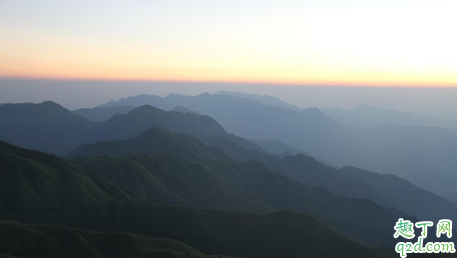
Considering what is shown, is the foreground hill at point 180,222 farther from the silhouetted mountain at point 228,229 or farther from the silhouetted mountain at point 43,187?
the silhouetted mountain at point 43,187

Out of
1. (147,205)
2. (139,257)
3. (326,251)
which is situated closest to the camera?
(139,257)

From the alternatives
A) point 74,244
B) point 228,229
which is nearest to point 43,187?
point 74,244

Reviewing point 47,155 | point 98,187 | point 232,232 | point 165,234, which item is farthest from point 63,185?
point 232,232

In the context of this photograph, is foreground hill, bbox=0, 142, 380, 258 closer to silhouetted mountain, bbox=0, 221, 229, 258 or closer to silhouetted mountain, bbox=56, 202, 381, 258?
silhouetted mountain, bbox=56, 202, 381, 258

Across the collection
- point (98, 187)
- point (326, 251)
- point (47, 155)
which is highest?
point (47, 155)

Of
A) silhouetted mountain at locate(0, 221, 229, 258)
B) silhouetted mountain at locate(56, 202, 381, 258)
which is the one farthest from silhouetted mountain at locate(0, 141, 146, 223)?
silhouetted mountain at locate(0, 221, 229, 258)

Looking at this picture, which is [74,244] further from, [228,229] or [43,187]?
[43,187]

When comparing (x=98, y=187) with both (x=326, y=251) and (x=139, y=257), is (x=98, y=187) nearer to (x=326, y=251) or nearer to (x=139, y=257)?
(x=139, y=257)
